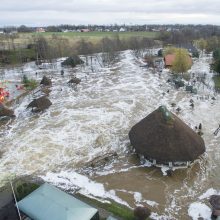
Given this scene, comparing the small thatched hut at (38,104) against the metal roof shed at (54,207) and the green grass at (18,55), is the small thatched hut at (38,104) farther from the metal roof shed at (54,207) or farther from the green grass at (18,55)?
the green grass at (18,55)

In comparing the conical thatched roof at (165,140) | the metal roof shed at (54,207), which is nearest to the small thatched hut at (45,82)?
the conical thatched roof at (165,140)

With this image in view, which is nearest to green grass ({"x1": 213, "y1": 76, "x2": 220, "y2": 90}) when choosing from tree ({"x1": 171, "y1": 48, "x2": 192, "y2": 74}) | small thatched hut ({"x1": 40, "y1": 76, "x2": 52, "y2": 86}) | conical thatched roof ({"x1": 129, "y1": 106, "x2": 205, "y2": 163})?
tree ({"x1": 171, "y1": 48, "x2": 192, "y2": 74})

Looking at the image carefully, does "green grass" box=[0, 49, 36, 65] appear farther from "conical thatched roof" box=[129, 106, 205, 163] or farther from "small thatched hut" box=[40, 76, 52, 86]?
"conical thatched roof" box=[129, 106, 205, 163]

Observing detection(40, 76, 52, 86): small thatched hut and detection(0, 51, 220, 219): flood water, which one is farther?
detection(40, 76, 52, 86): small thatched hut

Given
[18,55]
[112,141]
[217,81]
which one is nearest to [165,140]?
[112,141]

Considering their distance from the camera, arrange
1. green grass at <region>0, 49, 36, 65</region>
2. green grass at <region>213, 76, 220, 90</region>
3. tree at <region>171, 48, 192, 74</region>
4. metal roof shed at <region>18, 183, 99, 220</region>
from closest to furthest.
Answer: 1. metal roof shed at <region>18, 183, 99, 220</region>
2. green grass at <region>213, 76, 220, 90</region>
3. tree at <region>171, 48, 192, 74</region>
4. green grass at <region>0, 49, 36, 65</region>

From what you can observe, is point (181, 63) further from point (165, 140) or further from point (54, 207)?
point (54, 207)

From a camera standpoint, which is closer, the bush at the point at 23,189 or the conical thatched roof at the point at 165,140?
the bush at the point at 23,189
